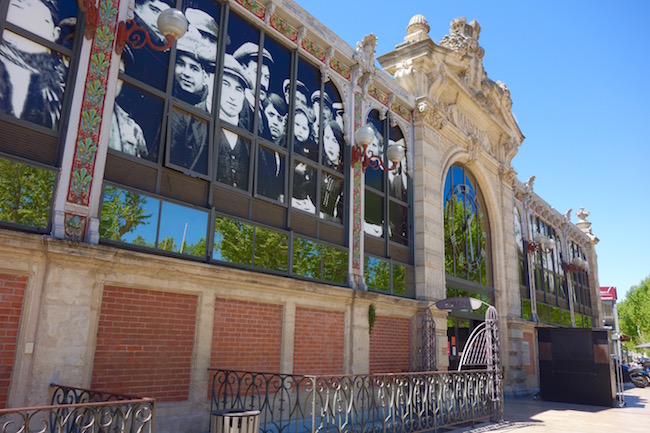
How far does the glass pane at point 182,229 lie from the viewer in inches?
295

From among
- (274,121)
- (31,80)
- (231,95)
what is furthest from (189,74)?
(31,80)

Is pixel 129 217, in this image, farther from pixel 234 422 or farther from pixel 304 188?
pixel 304 188

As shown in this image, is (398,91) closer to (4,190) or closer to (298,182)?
(298,182)

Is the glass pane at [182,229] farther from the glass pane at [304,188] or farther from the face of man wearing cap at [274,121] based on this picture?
the face of man wearing cap at [274,121]

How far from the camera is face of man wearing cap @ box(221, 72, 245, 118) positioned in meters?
8.83

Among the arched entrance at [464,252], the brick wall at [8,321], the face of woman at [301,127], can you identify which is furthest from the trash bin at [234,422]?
the arched entrance at [464,252]

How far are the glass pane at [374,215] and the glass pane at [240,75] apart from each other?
3.90 meters

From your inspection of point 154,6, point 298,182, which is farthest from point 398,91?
point 154,6

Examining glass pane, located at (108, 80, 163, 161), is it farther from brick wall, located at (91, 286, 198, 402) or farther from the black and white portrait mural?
brick wall, located at (91, 286, 198, 402)

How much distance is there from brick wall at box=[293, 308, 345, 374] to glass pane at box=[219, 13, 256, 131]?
3.82 m

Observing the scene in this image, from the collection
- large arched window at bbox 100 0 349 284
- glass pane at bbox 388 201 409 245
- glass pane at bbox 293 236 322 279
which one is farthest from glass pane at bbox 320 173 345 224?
glass pane at bbox 388 201 409 245

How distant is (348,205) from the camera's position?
11312 mm

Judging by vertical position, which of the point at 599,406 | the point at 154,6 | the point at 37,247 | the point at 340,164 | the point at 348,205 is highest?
the point at 154,6

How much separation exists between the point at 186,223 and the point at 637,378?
80.8 ft
